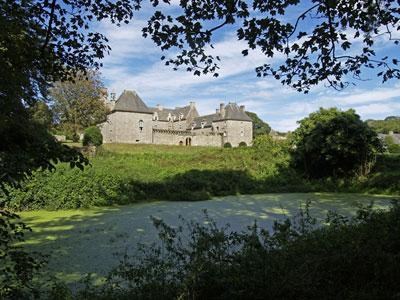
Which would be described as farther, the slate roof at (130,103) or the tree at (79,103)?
the slate roof at (130,103)

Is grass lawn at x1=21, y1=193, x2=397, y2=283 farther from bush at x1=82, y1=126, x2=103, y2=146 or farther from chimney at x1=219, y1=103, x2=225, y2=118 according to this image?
chimney at x1=219, y1=103, x2=225, y2=118

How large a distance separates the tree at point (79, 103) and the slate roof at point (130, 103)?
20.7ft

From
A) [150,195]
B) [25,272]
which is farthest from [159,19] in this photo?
[150,195]

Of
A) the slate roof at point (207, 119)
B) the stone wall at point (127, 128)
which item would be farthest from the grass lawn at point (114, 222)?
the slate roof at point (207, 119)

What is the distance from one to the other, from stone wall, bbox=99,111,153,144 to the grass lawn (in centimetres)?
2829

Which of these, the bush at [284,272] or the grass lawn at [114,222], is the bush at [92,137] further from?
the bush at [284,272]

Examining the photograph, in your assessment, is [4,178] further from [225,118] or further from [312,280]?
[225,118]

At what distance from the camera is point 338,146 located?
14930 millimetres

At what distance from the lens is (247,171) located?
17531mm

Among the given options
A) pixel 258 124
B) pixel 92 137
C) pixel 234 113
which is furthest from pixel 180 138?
pixel 258 124

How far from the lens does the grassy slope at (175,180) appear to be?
1173 centimetres

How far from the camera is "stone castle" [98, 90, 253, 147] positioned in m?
40.2

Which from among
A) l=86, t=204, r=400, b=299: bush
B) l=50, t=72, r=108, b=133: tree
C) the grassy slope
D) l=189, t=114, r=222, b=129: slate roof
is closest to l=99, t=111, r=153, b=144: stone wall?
l=50, t=72, r=108, b=133: tree

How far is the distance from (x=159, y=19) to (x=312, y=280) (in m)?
2.78
